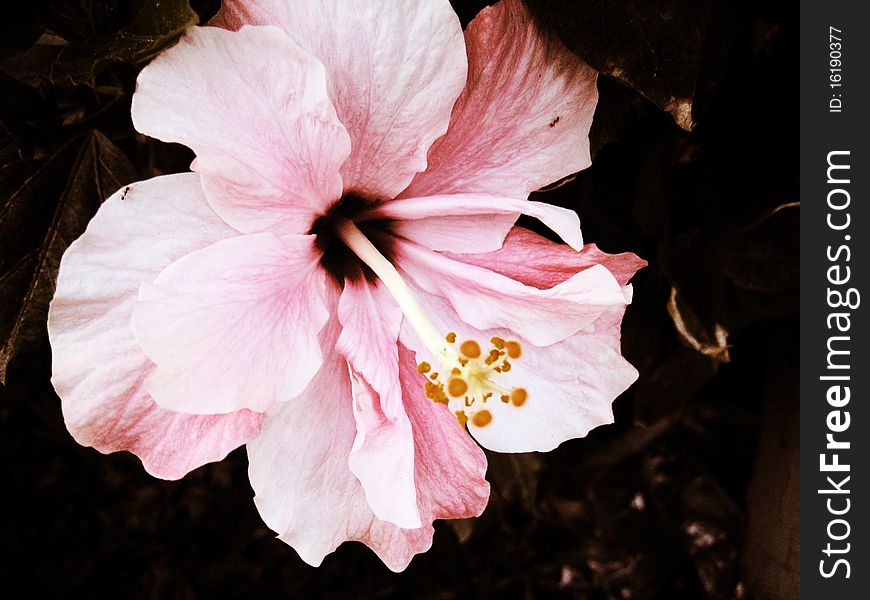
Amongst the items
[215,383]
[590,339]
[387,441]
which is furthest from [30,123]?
[590,339]

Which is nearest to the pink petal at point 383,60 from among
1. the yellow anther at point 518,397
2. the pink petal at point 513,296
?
the pink petal at point 513,296

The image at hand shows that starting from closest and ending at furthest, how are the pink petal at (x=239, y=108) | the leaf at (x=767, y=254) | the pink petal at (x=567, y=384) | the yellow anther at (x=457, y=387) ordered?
the pink petal at (x=239, y=108) → the yellow anther at (x=457, y=387) → the pink petal at (x=567, y=384) → the leaf at (x=767, y=254)

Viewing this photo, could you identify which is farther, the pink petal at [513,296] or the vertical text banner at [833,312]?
the vertical text banner at [833,312]

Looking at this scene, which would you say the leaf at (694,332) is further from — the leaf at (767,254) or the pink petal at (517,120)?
the pink petal at (517,120)

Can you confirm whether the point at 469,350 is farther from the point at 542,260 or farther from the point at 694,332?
the point at 694,332

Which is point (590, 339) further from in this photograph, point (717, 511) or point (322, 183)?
point (717, 511)

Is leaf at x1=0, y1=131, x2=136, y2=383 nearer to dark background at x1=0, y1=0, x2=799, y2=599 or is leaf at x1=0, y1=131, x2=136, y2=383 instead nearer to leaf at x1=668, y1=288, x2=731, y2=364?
dark background at x1=0, y1=0, x2=799, y2=599
